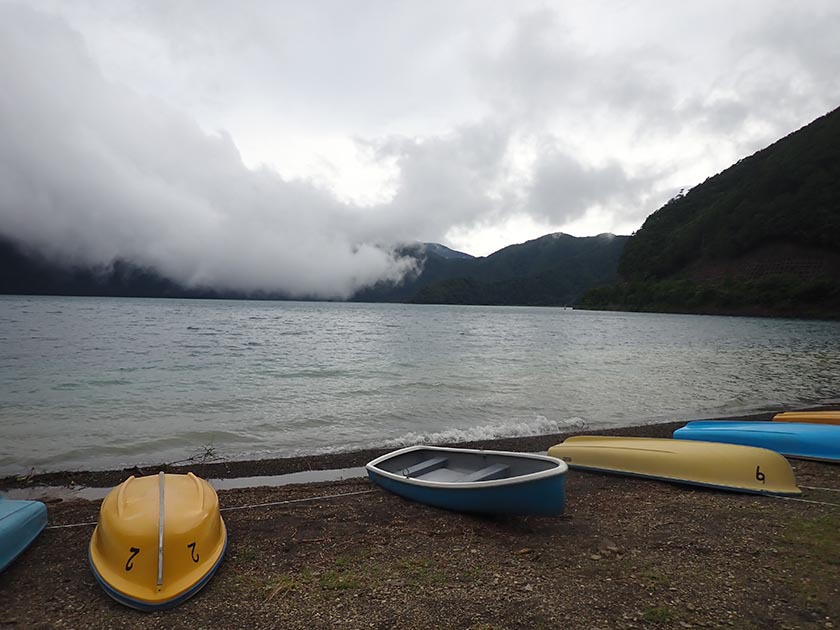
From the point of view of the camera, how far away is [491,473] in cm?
730

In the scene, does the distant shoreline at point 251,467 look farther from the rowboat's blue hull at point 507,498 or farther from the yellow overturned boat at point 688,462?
the rowboat's blue hull at point 507,498

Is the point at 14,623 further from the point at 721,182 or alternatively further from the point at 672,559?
the point at 721,182

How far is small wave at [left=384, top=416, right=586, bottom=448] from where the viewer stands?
40.2 feet

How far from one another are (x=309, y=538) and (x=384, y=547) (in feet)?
3.35

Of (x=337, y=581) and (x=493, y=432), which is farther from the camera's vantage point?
(x=493, y=432)

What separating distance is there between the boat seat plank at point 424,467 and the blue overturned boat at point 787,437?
5753 mm

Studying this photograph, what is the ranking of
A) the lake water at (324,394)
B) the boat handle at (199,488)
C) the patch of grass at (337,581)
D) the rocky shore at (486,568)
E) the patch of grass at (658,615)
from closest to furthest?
the patch of grass at (658,615) → the rocky shore at (486,568) → the patch of grass at (337,581) → the boat handle at (199,488) → the lake water at (324,394)

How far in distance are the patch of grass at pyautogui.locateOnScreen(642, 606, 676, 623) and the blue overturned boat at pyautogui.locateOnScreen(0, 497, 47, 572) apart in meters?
6.38

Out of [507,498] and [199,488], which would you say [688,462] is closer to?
[507,498]

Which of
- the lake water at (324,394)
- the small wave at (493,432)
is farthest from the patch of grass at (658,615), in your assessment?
the lake water at (324,394)

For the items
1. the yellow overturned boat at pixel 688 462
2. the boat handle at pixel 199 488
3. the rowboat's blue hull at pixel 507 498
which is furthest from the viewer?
the yellow overturned boat at pixel 688 462

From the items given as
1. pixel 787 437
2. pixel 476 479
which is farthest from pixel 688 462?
pixel 476 479

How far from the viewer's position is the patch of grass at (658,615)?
4025mm

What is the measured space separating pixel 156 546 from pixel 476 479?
4.25 m
